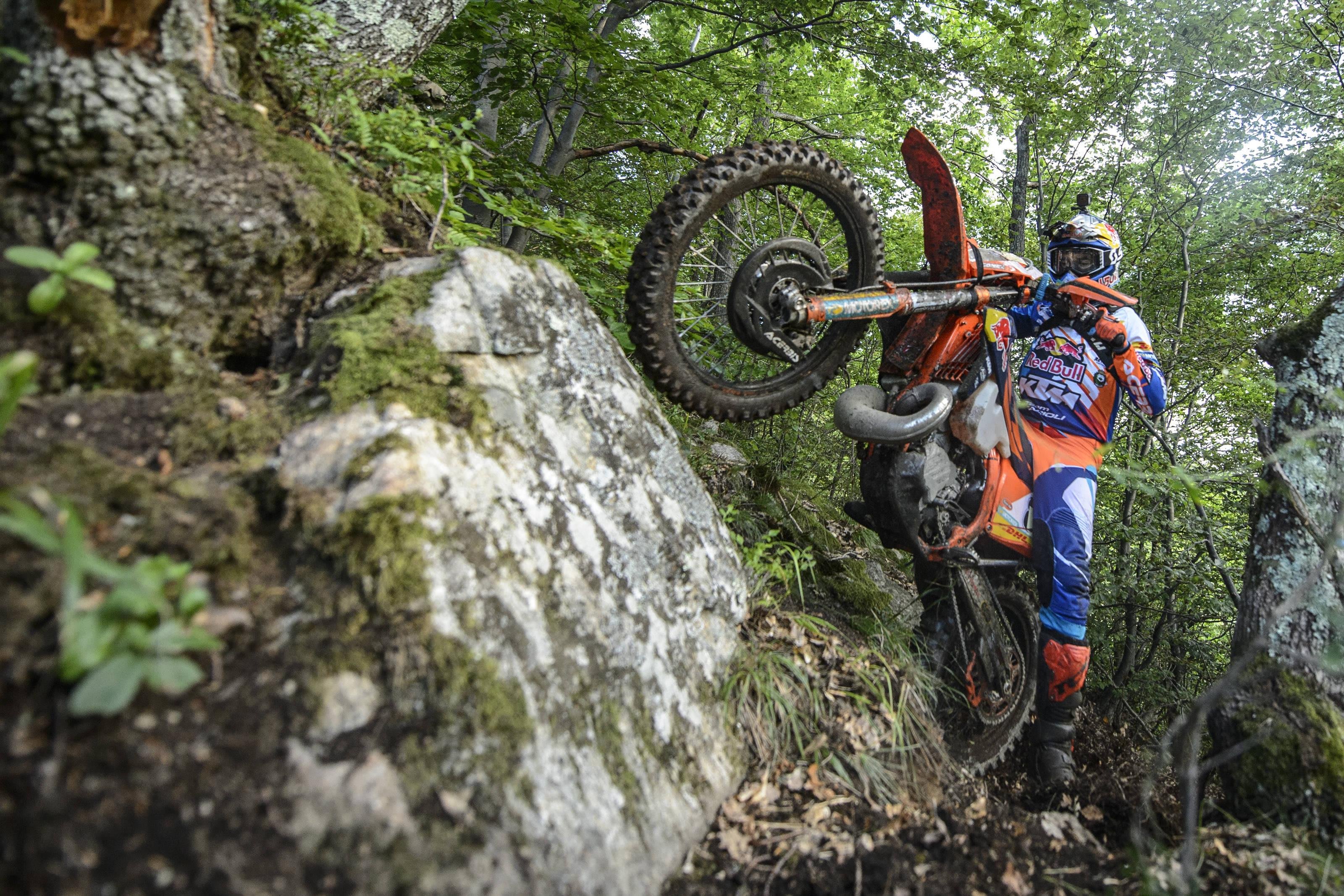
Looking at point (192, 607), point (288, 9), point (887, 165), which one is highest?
point (887, 165)

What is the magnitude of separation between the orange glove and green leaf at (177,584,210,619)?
4.25 m

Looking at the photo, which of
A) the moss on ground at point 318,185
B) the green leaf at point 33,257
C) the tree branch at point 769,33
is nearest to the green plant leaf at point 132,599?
the green leaf at point 33,257

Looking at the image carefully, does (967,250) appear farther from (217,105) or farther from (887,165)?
(887,165)

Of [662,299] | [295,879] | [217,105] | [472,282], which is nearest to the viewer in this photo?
[295,879]

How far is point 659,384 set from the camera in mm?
3033

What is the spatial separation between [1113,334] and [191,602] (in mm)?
4334

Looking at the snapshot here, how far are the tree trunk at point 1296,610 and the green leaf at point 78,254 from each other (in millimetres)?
4291

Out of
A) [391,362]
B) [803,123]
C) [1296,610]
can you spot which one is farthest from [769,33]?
[1296,610]

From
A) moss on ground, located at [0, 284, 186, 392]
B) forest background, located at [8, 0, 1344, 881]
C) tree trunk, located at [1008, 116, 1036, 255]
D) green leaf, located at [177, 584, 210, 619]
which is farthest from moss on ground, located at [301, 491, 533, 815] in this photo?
tree trunk, located at [1008, 116, 1036, 255]

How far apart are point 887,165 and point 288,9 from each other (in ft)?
28.5

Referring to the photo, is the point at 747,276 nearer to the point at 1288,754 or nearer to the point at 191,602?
the point at 191,602

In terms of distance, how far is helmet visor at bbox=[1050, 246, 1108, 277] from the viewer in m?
4.23

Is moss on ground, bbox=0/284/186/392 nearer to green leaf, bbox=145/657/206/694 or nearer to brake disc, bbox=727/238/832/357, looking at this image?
green leaf, bbox=145/657/206/694

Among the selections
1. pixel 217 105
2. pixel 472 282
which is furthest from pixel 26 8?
pixel 472 282
